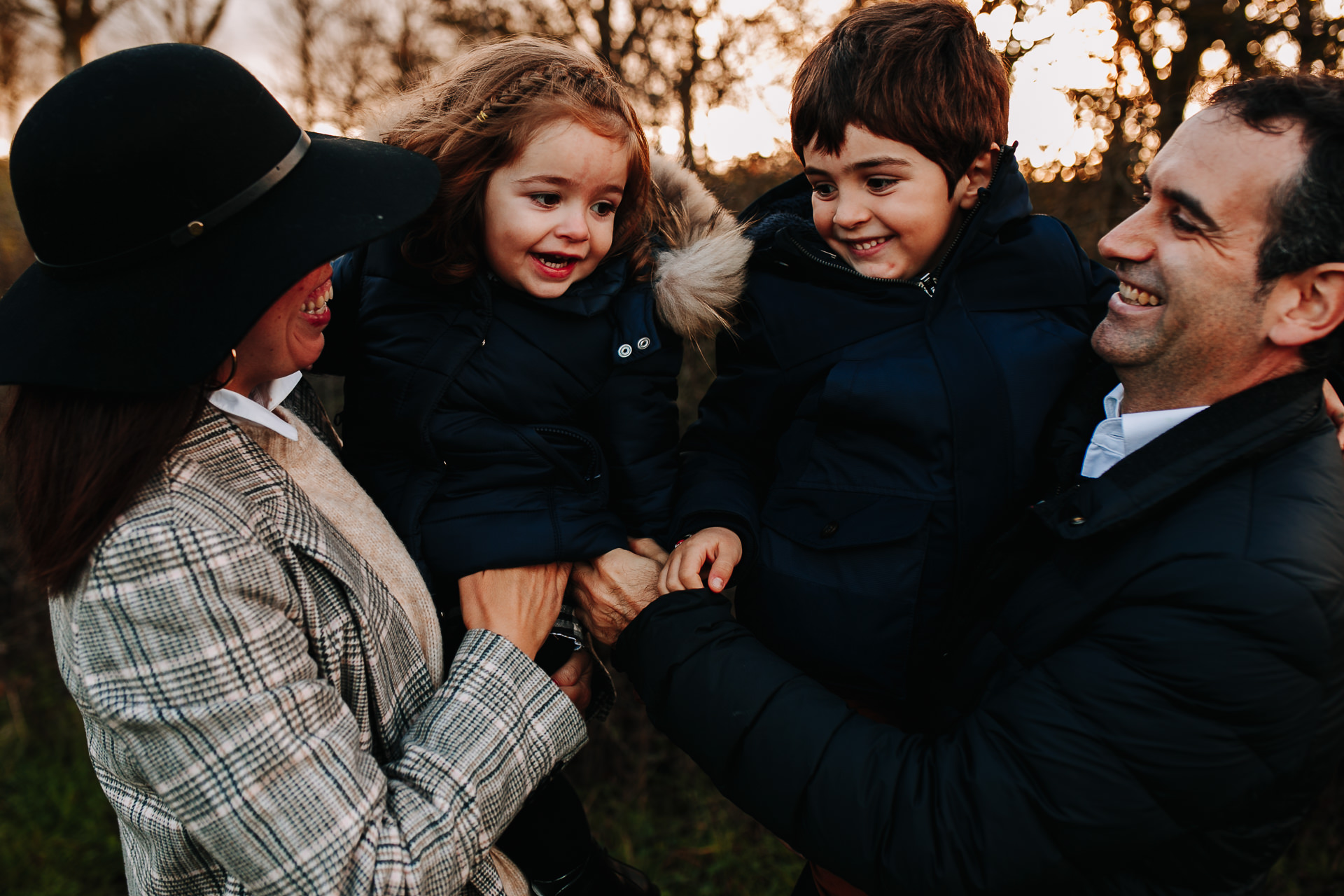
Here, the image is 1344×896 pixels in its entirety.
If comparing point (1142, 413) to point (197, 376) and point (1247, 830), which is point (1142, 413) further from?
point (197, 376)

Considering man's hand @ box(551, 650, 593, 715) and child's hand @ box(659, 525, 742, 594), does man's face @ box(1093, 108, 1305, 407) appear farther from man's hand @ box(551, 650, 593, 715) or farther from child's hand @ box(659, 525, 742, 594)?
man's hand @ box(551, 650, 593, 715)

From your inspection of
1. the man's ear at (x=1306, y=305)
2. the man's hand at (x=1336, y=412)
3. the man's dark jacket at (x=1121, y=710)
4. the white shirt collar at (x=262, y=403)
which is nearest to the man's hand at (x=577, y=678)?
the man's dark jacket at (x=1121, y=710)

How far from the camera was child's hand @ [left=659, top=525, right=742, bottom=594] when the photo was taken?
6.07 feet

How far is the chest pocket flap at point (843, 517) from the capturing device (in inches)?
71.1

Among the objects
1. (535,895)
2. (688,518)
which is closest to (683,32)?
(688,518)

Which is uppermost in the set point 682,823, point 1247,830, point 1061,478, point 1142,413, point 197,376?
point 197,376

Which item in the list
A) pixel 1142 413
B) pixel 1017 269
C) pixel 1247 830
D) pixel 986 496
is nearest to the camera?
pixel 1247 830

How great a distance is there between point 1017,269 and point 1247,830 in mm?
1232

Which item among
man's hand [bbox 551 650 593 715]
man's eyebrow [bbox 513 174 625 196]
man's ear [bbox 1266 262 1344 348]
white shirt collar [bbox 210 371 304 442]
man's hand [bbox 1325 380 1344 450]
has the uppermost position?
man's eyebrow [bbox 513 174 625 196]

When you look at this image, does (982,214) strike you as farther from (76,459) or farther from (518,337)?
(76,459)

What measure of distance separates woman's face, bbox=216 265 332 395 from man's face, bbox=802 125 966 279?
1.21 m

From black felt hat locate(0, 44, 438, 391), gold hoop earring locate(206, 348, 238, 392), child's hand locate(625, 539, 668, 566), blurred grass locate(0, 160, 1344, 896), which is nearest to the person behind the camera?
black felt hat locate(0, 44, 438, 391)

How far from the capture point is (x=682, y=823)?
12.6ft

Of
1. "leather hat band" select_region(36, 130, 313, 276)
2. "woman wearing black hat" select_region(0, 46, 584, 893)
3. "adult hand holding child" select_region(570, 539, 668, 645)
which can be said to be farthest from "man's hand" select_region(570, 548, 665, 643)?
"leather hat band" select_region(36, 130, 313, 276)
